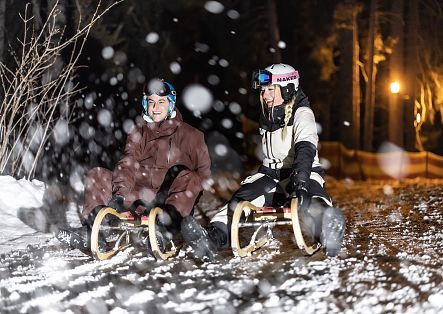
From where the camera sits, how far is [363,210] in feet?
27.4

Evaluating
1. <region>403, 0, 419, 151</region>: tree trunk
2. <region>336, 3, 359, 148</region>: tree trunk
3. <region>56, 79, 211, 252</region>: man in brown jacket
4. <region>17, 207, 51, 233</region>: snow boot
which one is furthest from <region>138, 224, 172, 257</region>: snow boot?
<region>336, 3, 359, 148</region>: tree trunk

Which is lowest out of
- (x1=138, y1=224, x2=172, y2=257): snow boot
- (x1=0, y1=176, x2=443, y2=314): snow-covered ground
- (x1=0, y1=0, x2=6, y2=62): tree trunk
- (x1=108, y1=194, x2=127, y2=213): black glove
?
(x1=0, y1=176, x2=443, y2=314): snow-covered ground

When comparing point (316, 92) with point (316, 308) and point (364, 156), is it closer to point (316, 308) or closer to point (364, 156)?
point (364, 156)

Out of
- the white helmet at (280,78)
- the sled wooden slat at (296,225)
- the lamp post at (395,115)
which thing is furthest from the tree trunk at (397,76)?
the sled wooden slat at (296,225)

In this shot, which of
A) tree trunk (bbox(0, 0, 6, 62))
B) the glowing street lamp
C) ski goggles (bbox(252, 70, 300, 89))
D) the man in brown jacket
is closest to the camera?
the man in brown jacket

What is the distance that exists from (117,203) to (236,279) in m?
1.38

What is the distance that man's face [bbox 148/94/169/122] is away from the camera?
Result: 543 centimetres

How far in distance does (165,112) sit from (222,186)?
7.90m

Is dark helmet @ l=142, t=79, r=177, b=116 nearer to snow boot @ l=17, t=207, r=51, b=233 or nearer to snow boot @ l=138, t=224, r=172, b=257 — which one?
snow boot @ l=138, t=224, r=172, b=257

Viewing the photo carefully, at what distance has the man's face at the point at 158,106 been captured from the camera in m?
5.43

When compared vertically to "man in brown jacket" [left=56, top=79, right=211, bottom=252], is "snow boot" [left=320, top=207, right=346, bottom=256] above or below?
below

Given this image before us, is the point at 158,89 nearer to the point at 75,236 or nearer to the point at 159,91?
the point at 159,91

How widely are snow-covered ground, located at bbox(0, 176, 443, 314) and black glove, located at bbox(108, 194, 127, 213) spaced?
14.9 inches

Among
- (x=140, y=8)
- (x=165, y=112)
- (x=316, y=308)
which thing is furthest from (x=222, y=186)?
(x=316, y=308)
